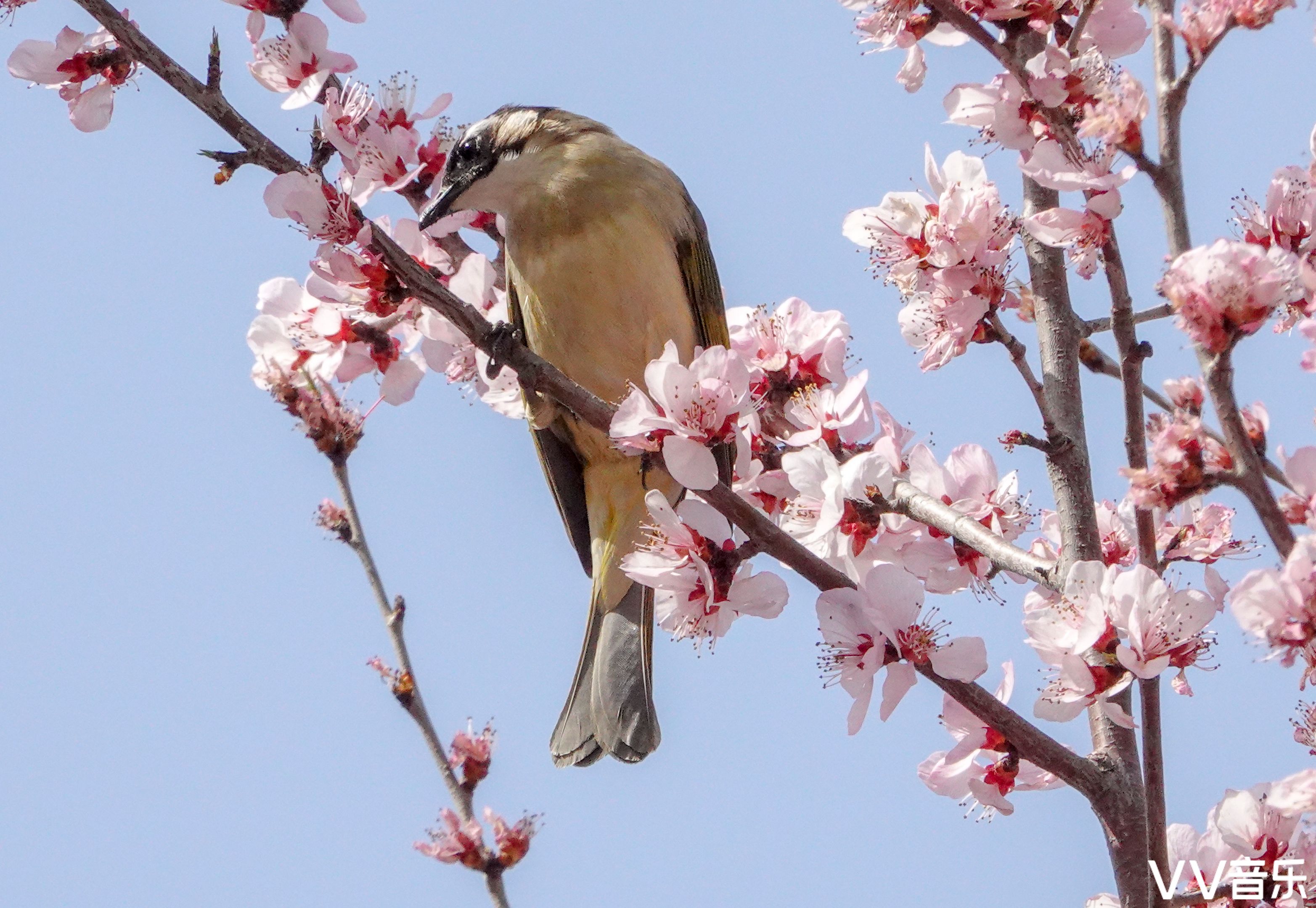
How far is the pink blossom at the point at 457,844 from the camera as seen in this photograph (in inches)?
136

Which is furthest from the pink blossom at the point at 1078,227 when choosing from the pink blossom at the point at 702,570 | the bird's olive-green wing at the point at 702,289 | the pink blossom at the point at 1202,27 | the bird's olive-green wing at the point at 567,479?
the bird's olive-green wing at the point at 567,479

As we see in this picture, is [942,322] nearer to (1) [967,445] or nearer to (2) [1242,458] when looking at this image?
(1) [967,445]

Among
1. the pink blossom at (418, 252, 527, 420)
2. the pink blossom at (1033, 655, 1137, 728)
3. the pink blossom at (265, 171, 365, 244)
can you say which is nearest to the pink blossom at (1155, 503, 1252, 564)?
the pink blossom at (1033, 655, 1137, 728)

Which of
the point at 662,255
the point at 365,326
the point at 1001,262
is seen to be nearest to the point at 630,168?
the point at 662,255

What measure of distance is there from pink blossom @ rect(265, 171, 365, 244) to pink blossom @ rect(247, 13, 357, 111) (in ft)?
1.29

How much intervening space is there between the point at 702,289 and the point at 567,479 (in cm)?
82

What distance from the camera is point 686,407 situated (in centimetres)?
279

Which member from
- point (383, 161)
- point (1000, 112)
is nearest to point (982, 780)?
point (1000, 112)

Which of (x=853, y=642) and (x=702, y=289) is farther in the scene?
(x=702, y=289)

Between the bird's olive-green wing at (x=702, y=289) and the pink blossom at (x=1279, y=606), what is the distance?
2.45 metres

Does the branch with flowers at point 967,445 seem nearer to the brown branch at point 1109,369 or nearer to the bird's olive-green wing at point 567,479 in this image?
the brown branch at point 1109,369

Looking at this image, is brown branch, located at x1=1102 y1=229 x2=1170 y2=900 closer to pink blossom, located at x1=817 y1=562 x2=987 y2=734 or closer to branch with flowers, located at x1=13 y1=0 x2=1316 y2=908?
branch with flowers, located at x1=13 y1=0 x2=1316 y2=908

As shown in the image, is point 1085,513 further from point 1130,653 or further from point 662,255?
point 662,255

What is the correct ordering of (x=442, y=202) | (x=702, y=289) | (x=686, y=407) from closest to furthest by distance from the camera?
(x=686, y=407) → (x=442, y=202) → (x=702, y=289)
